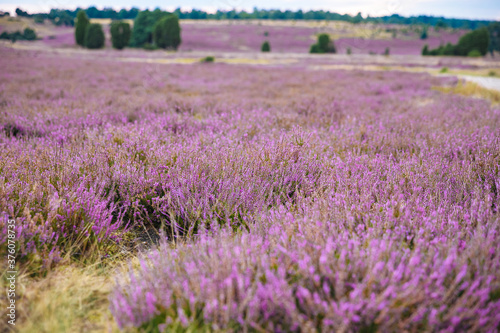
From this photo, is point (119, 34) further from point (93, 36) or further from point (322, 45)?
point (322, 45)

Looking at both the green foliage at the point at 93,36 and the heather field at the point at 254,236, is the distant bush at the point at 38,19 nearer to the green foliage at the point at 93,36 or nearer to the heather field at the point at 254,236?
the green foliage at the point at 93,36

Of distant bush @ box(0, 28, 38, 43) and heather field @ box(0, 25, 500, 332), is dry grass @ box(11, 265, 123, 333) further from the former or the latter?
distant bush @ box(0, 28, 38, 43)

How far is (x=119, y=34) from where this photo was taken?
144 ft

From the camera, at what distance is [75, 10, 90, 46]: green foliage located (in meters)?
43.1

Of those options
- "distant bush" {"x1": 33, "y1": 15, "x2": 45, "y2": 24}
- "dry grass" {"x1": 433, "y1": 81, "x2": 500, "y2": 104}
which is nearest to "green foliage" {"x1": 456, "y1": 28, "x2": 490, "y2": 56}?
"dry grass" {"x1": 433, "y1": 81, "x2": 500, "y2": 104}

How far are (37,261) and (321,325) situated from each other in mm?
1403

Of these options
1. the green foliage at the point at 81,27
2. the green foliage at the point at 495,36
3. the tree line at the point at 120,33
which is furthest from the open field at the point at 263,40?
the green foliage at the point at 495,36

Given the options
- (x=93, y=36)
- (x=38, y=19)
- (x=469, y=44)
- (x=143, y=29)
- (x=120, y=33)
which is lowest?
(x=93, y=36)

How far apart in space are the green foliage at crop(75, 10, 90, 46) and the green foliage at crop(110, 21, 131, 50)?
3.77 m

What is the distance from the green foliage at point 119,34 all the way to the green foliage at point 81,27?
377cm

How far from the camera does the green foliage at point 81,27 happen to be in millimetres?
43062

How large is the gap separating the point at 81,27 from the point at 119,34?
5307 mm

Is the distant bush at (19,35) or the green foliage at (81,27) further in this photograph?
the distant bush at (19,35)

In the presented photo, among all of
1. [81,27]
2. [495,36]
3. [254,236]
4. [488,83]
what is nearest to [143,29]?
[81,27]
